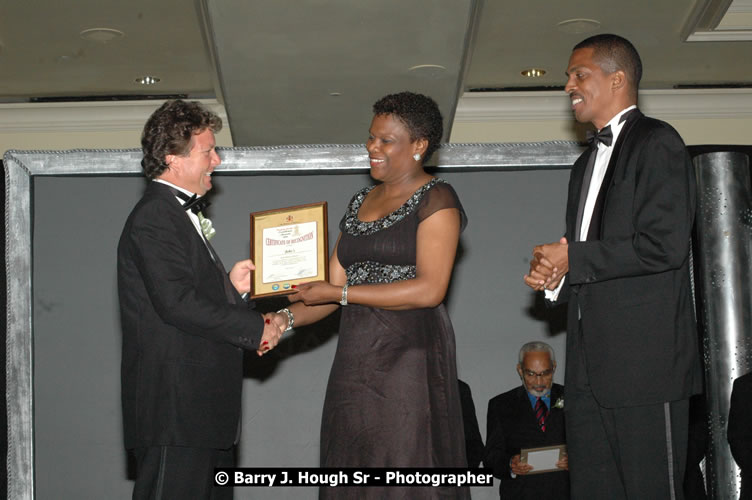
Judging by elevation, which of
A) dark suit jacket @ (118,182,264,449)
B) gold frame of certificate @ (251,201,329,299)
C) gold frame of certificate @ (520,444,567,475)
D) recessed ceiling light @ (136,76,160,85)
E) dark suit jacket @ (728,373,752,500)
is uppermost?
recessed ceiling light @ (136,76,160,85)

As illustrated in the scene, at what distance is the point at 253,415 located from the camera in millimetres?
5113

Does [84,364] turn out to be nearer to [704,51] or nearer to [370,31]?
[370,31]

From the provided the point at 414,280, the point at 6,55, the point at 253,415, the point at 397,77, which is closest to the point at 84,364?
the point at 253,415

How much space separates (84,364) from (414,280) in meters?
2.51

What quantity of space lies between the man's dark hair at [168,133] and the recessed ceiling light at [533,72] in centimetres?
528

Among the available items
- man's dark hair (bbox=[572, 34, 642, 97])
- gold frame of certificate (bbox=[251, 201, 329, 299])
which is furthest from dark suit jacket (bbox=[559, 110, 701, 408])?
gold frame of certificate (bbox=[251, 201, 329, 299])

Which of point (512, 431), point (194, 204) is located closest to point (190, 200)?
point (194, 204)

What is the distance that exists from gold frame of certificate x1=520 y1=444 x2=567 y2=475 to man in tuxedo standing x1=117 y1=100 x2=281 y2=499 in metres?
2.04

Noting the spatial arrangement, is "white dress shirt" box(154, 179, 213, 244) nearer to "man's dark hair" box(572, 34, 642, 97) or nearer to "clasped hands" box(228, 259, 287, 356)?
"clasped hands" box(228, 259, 287, 356)

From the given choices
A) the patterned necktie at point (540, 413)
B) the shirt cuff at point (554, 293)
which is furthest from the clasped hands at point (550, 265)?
the patterned necktie at point (540, 413)

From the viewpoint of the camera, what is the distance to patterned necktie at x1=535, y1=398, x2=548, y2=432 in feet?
16.8

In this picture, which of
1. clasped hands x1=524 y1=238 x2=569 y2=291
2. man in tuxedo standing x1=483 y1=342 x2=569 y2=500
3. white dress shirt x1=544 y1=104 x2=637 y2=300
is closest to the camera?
clasped hands x1=524 y1=238 x2=569 y2=291

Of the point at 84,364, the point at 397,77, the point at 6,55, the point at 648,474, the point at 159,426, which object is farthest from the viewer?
the point at 6,55

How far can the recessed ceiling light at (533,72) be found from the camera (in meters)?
8.11
